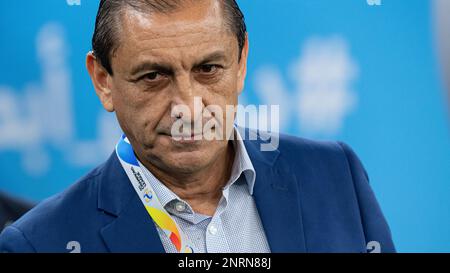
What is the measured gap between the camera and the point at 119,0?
5.72 feet

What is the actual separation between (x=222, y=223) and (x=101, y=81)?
18.6 inches

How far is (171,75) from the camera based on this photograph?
66.9 inches

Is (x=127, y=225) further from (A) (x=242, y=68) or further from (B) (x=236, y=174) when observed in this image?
(A) (x=242, y=68)

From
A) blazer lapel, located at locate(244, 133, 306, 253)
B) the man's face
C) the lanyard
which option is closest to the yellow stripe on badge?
the lanyard

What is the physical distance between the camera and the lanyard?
1771 millimetres

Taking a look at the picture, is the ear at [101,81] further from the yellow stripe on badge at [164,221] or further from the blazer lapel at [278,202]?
the blazer lapel at [278,202]

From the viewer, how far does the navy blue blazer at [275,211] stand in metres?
1.75

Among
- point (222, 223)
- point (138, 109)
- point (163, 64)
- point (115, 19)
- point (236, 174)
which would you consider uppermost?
point (115, 19)

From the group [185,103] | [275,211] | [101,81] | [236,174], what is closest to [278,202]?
[275,211]

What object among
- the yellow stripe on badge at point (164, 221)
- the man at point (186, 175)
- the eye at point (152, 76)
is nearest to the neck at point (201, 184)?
the man at point (186, 175)

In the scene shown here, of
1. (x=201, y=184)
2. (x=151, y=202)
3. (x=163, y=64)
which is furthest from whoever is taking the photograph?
(x=201, y=184)

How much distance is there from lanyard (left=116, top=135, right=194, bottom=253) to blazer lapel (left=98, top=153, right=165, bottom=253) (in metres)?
0.02

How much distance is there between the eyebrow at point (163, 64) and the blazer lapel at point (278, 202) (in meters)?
0.32
